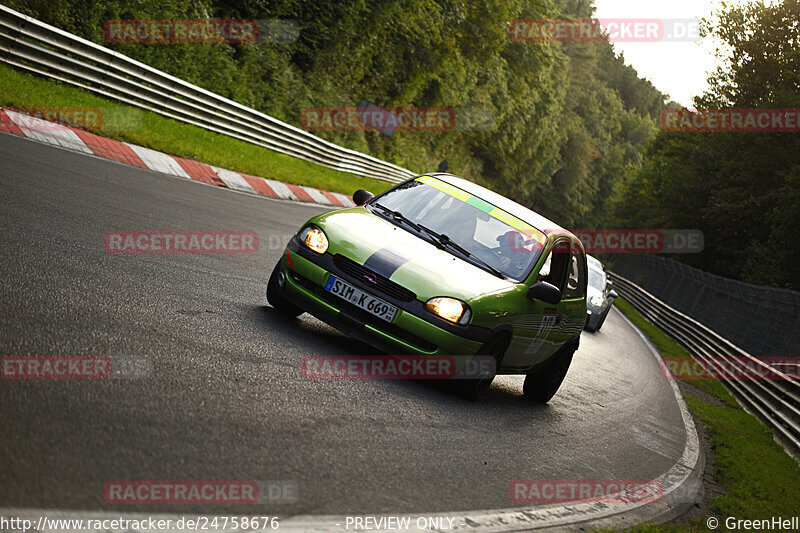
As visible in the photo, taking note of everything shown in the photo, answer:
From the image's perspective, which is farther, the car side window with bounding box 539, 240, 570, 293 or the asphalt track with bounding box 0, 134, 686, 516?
the car side window with bounding box 539, 240, 570, 293

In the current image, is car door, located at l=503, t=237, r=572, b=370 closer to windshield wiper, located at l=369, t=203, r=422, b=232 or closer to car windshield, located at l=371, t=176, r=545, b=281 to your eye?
car windshield, located at l=371, t=176, r=545, b=281

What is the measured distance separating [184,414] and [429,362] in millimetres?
2800

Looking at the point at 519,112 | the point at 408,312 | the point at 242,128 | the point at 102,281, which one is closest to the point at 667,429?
the point at 408,312

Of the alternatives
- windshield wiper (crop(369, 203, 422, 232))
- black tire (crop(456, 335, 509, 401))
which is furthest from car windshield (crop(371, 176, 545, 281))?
black tire (crop(456, 335, 509, 401))

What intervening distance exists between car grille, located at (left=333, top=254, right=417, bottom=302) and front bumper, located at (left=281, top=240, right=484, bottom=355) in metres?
0.03

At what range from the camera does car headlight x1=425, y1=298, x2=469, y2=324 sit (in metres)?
7.08

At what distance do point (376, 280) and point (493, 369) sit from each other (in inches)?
49.1

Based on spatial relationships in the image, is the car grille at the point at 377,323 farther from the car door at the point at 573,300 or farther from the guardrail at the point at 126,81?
the guardrail at the point at 126,81

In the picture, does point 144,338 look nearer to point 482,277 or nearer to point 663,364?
point 482,277

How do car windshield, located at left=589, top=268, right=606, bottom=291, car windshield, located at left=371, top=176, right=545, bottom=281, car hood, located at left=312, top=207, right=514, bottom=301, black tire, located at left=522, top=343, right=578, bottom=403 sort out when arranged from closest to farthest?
car hood, located at left=312, top=207, right=514, bottom=301 → car windshield, located at left=371, top=176, right=545, bottom=281 → black tire, located at left=522, top=343, right=578, bottom=403 → car windshield, located at left=589, top=268, right=606, bottom=291

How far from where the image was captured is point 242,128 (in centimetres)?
2555

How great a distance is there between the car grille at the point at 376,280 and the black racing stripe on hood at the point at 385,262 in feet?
0.11

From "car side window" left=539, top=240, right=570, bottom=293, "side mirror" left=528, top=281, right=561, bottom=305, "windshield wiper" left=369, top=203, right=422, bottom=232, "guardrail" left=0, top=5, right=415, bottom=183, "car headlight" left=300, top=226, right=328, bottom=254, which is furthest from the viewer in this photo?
"guardrail" left=0, top=5, right=415, bottom=183

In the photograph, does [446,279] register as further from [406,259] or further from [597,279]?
[597,279]
